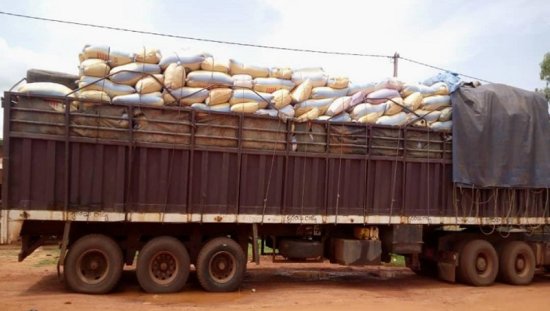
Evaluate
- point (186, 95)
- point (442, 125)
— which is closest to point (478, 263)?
point (442, 125)

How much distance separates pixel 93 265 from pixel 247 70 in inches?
145

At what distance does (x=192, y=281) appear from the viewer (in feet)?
27.9

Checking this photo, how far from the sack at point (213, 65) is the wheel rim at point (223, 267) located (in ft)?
9.14

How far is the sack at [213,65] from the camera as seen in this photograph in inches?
307

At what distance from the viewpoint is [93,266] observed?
728cm

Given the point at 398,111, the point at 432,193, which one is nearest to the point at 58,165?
the point at 398,111

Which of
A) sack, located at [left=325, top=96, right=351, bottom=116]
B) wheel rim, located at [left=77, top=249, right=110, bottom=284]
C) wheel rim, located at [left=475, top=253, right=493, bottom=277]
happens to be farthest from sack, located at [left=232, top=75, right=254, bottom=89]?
wheel rim, located at [left=475, top=253, right=493, bottom=277]

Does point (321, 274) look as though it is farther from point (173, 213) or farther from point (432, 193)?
point (173, 213)

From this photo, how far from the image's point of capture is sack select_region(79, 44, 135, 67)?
7.34 meters

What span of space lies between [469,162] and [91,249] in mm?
6386

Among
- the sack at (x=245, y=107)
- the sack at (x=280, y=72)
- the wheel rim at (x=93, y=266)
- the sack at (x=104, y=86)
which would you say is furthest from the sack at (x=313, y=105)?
the wheel rim at (x=93, y=266)

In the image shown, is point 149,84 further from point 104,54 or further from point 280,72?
point 280,72

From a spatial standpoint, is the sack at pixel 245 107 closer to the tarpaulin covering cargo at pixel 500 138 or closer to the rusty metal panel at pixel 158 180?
the rusty metal panel at pixel 158 180

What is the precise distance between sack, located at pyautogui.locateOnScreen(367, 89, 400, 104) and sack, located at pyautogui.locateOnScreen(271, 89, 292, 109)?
4.96 ft
